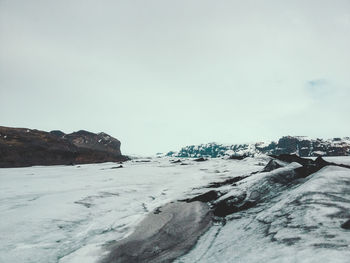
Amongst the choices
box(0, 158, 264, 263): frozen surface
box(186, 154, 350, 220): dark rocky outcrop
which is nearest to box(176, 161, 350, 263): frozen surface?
box(186, 154, 350, 220): dark rocky outcrop

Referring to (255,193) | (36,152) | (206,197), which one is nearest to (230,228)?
(255,193)

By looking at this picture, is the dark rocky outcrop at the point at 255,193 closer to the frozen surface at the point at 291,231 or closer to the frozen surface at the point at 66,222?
the frozen surface at the point at 291,231

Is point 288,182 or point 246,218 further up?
point 288,182

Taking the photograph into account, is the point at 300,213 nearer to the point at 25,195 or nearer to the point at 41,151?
the point at 25,195

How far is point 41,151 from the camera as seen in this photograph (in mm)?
33562

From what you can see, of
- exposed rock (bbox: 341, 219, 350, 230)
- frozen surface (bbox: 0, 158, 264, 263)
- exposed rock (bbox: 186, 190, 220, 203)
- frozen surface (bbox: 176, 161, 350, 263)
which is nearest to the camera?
frozen surface (bbox: 176, 161, 350, 263)

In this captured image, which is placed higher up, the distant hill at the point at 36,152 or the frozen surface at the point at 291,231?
the distant hill at the point at 36,152

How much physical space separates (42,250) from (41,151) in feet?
109

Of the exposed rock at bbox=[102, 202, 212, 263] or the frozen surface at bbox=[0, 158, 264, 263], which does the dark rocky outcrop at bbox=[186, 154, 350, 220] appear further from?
the frozen surface at bbox=[0, 158, 264, 263]

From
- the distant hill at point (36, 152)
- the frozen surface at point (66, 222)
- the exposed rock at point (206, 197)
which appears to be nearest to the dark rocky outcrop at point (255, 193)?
the exposed rock at point (206, 197)

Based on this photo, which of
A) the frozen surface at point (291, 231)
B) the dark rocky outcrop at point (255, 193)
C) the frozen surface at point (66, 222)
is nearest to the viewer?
the frozen surface at point (291, 231)

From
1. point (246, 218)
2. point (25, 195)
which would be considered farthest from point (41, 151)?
point (246, 218)

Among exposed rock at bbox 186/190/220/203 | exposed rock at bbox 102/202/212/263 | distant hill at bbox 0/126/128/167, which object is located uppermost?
distant hill at bbox 0/126/128/167

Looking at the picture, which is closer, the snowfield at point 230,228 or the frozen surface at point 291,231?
the frozen surface at point 291,231
